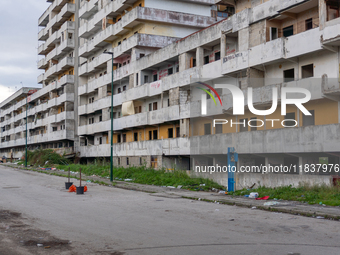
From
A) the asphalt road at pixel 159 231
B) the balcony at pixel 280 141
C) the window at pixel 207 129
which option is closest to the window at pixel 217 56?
the window at pixel 207 129

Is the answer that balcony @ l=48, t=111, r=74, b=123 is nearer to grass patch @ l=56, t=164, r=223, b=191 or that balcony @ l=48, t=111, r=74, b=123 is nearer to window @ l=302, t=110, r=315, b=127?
grass patch @ l=56, t=164, r=223, b=191

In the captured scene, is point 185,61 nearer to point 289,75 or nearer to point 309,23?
point 289,75

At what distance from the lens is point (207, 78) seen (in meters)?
28.8

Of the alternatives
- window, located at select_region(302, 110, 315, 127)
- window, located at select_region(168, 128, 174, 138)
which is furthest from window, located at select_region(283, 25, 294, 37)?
window, located at select_region(168, 128, 174, 138)

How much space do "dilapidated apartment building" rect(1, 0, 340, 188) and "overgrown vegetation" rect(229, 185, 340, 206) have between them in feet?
2.53

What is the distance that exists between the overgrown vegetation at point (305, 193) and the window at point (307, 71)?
6.99 m

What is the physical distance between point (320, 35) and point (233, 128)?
9322mm

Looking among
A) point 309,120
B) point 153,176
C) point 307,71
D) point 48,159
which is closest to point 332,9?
point 307,71

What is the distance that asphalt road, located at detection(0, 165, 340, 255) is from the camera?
26.8 ft

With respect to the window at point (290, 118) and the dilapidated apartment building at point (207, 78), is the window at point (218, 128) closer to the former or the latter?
the dilapidated apartment building at point (207, 78)

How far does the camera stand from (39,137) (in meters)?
67.4

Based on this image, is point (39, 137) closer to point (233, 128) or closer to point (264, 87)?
point (233, 128)

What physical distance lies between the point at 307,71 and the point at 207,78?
8326 millimetres

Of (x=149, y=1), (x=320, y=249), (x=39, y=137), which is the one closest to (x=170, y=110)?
(x=149, y=1)
